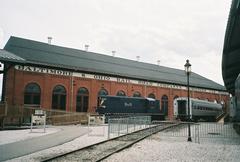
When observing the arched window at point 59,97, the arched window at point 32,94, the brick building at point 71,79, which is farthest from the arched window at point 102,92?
the arched window at point 32,94

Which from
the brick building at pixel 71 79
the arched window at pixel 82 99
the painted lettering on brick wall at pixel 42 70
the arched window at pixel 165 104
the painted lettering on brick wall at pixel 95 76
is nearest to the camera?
the brick building at pixel 71 79

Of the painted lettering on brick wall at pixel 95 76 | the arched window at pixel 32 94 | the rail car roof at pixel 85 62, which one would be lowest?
the arched window at pixel 32 94

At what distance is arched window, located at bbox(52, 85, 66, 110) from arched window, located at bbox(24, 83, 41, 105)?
7.20 feet

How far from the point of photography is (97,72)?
39031 mm

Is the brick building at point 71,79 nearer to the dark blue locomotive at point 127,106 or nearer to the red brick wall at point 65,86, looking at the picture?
the red brick wall at point 65,86

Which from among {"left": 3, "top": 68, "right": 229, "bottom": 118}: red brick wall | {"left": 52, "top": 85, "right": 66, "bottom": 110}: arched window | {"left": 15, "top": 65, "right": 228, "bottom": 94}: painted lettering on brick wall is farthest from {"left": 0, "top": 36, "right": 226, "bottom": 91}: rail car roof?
{"left": 52, "top": 85, "right": 66, "bottom": 110}: arched window

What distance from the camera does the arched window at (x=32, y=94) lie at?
32.3m

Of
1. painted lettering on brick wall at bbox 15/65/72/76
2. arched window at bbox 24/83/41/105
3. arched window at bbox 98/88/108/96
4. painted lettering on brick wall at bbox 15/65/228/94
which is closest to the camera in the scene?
painted lettering on brick wall at bbox 15/65/72/76

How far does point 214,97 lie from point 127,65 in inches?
953

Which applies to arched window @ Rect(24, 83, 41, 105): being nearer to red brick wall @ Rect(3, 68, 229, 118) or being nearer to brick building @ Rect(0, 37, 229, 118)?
brick building @ Rect(0, 37, 229, 118)

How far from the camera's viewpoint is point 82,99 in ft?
124

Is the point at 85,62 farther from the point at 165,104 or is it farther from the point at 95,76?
the point at 165,104

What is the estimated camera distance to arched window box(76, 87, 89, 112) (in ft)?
122

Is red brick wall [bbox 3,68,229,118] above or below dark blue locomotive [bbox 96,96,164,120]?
above
